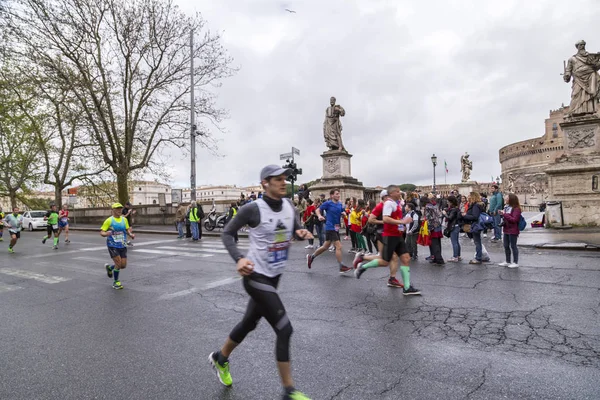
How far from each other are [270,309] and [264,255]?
0.42 metres

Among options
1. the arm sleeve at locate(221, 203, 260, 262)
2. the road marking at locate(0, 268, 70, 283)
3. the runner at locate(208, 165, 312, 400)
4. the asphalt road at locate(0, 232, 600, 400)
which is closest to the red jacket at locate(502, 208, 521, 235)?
the asphalt road at locate(0, 232, 600, 400)

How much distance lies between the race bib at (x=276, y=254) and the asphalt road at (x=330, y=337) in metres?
1.04

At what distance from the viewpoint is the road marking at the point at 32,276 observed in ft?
27.5

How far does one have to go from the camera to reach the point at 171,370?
11.6 feet

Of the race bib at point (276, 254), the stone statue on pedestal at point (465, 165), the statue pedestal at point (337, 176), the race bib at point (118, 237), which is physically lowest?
the race bib at point (118, 237)

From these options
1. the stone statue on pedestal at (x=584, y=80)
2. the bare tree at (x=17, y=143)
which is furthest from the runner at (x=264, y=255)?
the bare tree at (x=17, y=143)

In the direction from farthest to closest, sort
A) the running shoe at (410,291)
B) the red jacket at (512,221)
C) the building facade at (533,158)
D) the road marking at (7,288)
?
the building facade at (533,158) → the red jacket at (512,221) → the road marking at (7,288) → the running shoe at (410,291)

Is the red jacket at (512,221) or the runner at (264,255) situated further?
the red jacket at (512,221)

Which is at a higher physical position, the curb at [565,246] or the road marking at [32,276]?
the curb at [565,246]

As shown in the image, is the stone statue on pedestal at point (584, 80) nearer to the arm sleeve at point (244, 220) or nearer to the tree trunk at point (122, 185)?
the arm sleeve at point (244, 220)

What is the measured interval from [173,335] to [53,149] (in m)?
36.9

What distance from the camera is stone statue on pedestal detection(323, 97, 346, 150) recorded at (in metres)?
20.4

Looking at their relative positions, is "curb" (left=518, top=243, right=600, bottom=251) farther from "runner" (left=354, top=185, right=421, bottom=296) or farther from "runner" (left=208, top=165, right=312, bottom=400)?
"runner" (left=208, top=165, right=312, bottom=400)

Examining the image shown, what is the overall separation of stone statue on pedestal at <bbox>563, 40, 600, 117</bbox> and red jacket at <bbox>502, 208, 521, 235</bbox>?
32.6ft
